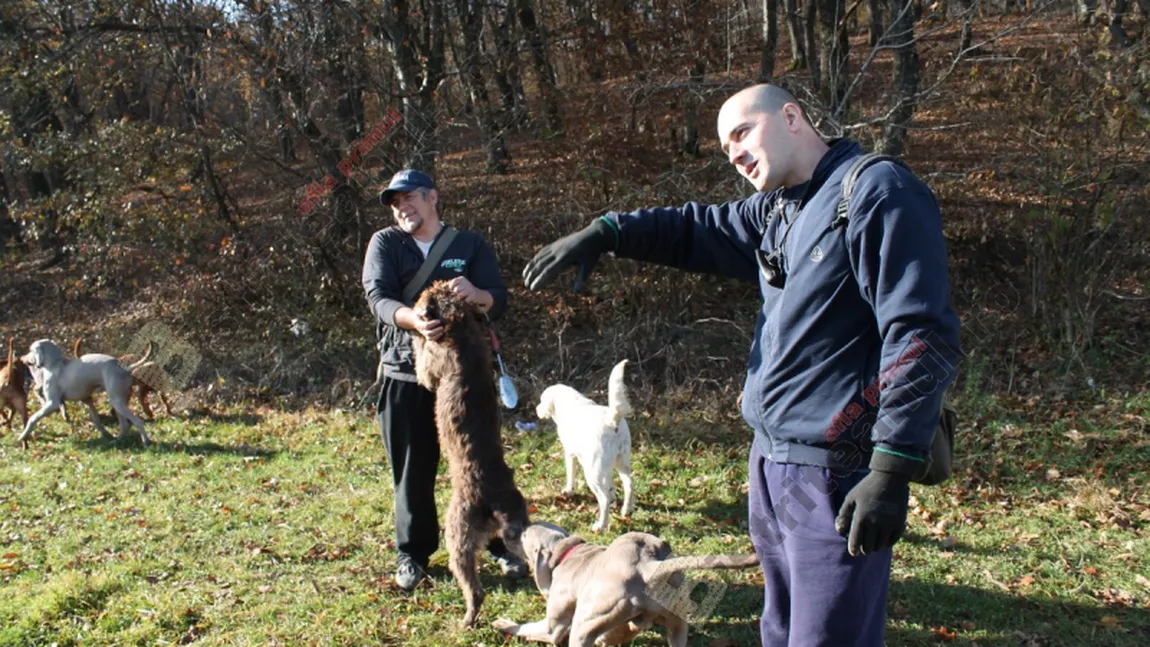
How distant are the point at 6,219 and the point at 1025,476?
66.6 feet

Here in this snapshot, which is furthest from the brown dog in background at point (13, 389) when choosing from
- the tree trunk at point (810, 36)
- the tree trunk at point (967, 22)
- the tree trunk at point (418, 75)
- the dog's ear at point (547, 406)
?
the tree trunk at point (967, 22)

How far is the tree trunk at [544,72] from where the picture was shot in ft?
34.7

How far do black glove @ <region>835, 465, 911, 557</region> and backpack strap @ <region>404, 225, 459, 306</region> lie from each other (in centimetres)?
288

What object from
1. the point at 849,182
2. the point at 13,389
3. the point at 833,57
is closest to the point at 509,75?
the point at 833,57

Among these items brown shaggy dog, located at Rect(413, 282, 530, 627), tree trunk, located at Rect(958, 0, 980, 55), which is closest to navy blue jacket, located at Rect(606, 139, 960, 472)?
brown shaggy dog, located at Rect(413, 282, 530, 627)

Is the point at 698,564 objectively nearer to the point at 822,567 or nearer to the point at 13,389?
the point at 822,567

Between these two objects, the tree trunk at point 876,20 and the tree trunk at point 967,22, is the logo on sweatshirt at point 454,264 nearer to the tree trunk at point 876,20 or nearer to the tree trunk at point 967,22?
the tree trunk at point 967,22

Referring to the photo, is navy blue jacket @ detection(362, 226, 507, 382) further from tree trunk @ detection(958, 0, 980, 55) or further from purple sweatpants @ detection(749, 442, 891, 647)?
tree trunk @ detection(958, 0, 980, 55)

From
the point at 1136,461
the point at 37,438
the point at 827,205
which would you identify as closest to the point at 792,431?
the point at 827,205

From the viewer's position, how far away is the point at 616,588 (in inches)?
136

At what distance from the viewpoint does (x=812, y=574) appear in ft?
8.39

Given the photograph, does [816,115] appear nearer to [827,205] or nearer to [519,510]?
[519,510]

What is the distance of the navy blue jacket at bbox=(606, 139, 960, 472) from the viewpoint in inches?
87.6

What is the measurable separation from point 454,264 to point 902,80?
6968 millimetres
